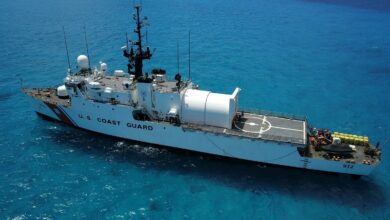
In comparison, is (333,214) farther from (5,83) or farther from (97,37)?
(97,37)

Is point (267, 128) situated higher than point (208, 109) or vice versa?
point (208, 109)

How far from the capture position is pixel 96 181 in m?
26.8

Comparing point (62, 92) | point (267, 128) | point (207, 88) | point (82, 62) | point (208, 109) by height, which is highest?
point (82, 62)

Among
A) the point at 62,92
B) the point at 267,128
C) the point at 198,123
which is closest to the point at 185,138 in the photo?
the point at 198,123

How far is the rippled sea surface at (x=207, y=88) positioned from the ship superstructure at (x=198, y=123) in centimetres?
160

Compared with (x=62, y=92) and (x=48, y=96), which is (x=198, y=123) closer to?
(x=62, y=92)

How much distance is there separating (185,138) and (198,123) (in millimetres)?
1821

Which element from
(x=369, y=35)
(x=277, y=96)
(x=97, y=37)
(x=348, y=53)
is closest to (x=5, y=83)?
(x=97, y=37)

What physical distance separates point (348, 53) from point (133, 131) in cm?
4665

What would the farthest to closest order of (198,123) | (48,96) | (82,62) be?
(48,96)
(82,62)
(198,123)

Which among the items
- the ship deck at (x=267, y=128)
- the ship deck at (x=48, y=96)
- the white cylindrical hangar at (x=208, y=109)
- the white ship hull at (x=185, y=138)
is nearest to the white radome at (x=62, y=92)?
the ship deck at (x=48, y=96)

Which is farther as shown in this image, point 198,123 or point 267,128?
point 198,123

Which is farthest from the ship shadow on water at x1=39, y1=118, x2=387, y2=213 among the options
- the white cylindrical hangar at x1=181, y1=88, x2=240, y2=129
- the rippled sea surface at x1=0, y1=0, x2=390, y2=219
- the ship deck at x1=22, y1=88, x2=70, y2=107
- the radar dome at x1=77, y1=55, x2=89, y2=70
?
the radar dome at x1=77, y1=55, x2=89, y2=70

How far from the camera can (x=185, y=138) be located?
94.7 feet
